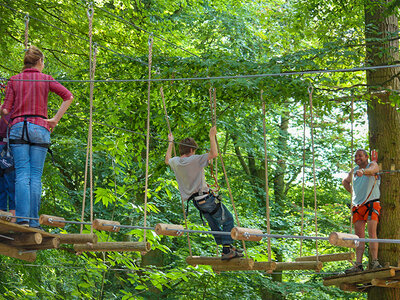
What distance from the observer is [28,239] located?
4.89 metres

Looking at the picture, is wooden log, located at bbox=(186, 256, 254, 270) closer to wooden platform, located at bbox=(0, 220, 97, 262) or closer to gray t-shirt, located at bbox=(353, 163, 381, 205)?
wooden platform, located at bbox=(0, 220, 97, 262)

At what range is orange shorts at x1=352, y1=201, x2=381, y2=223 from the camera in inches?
276

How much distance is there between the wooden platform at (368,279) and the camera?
6546mm

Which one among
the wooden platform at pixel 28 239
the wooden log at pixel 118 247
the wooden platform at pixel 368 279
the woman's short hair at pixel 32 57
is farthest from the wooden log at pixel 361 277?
the woman's short hair at pixel 32 57

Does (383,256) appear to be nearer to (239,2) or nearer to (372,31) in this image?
(372,31)

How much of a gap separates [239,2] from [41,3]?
4987mm

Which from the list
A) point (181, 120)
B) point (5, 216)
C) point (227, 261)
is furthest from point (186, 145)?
point (181, 120)

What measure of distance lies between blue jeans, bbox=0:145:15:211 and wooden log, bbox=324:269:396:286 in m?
3.69

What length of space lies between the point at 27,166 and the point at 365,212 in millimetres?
3903

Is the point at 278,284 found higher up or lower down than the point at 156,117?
lower down

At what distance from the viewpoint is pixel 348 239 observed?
4.21 m

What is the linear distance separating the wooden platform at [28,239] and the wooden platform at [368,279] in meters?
3.07

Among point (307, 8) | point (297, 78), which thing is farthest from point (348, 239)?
point (307, 8)

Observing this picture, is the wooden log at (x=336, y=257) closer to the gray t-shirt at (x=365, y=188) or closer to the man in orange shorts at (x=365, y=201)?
the man in orange shorts at (x=365, y=201)
